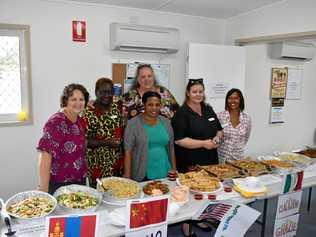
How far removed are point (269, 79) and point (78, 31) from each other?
3.00 meters

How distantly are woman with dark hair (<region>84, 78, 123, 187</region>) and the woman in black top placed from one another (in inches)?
19.6

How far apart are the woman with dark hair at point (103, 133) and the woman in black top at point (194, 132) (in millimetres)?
497

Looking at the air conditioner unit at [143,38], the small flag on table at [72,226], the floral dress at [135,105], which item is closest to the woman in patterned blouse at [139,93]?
the floral dress at [135,105]

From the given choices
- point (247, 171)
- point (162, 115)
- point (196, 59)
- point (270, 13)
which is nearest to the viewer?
point (247, 171)

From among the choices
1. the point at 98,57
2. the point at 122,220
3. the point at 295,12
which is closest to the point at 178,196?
the point at 122,220

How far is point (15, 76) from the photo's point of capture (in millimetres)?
3139

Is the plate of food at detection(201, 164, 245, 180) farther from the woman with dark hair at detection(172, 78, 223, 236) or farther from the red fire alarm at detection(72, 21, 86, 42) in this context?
the red fire alarm at detection(72, 21, 86, 42)

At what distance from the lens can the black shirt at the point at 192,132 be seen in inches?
102

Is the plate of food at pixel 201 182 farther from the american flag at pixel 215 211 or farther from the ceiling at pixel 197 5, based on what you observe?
the ceiling at pixel 197 5

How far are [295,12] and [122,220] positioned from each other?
9.38ft

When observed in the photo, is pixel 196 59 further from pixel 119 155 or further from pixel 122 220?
pixel 122 220

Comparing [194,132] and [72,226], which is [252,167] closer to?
[194,132]

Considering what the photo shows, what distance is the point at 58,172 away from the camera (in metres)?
2.00

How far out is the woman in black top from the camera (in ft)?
8.41
